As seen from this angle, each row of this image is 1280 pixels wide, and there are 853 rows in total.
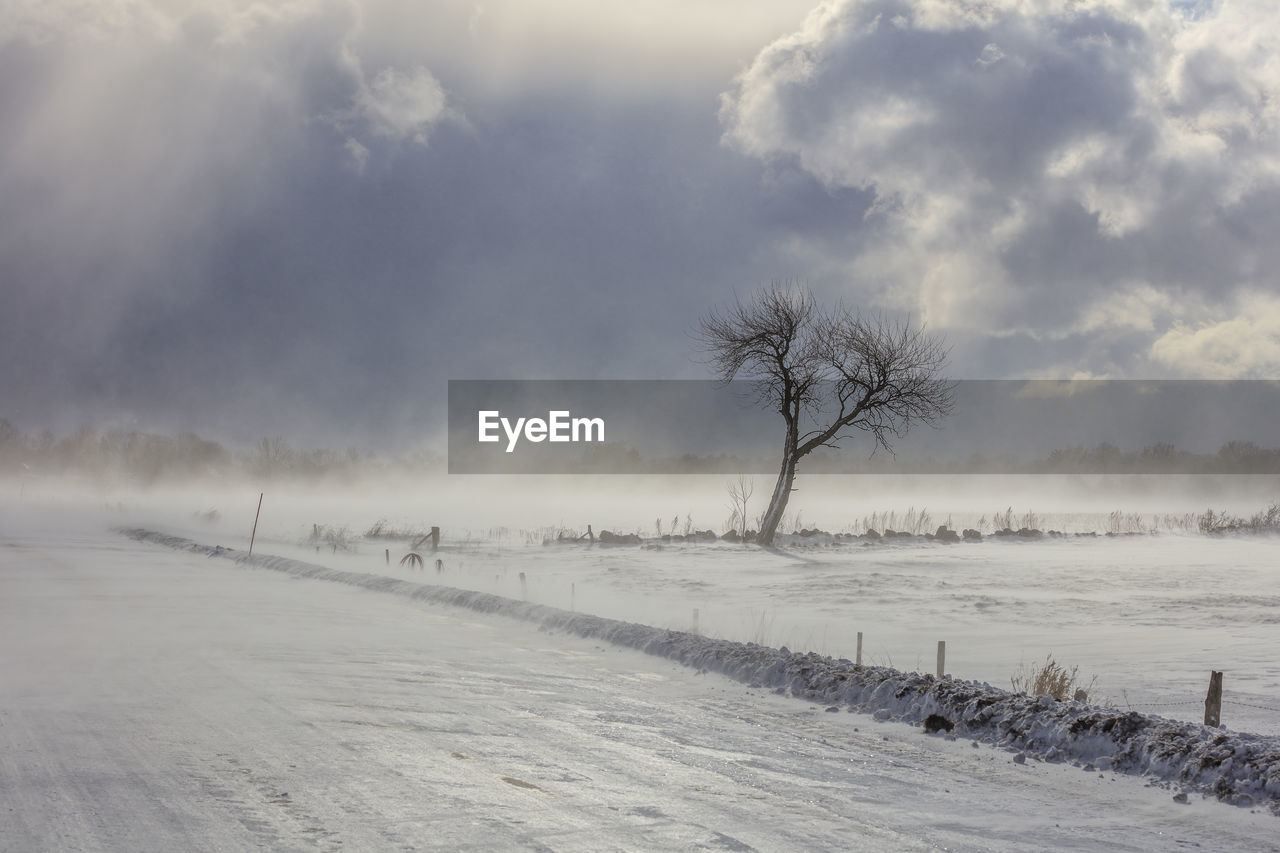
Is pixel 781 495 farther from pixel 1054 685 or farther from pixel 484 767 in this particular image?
pixel 484 767

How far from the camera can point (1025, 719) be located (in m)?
8.61

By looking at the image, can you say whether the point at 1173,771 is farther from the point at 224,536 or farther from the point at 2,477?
the point at 2,477

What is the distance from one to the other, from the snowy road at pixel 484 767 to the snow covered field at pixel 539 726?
0.03 meters

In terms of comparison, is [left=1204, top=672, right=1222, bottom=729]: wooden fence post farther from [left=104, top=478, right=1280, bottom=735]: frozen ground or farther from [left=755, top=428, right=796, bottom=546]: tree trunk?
[left=755, top=428, right=796, bottom=546]: tree trunk

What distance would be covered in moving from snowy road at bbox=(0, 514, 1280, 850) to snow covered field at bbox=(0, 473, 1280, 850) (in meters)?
0.03

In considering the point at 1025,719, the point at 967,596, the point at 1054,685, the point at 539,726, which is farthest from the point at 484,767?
the point at 967,596

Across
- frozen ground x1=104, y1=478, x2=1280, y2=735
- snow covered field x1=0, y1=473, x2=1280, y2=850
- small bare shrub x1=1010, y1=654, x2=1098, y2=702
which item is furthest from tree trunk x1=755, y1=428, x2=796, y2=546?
small bare shrub x1=1010, y1=654, x2=1098, y2=702

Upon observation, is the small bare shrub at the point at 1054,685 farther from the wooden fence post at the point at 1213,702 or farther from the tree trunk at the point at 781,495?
the tree trunk at the point at 781,495

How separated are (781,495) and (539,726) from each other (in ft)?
92.6

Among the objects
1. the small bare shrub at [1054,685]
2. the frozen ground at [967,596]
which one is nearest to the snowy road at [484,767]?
the small bare shrub at [1054,685]

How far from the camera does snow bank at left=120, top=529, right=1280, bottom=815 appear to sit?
7188 mm

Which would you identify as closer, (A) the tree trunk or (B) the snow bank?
(B) the snow bank

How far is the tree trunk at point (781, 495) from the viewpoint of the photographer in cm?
3509

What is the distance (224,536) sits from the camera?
4219 centimetres
